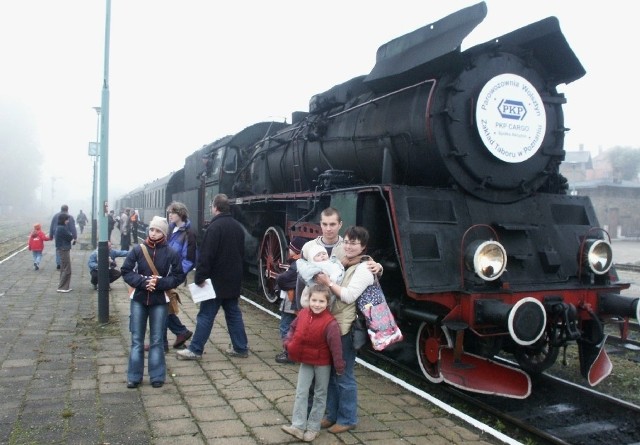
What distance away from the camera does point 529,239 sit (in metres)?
5.91

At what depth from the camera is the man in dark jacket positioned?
586 cm

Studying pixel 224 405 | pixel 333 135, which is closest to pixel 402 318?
pixel 224 405

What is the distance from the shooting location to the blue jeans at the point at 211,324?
5.89m

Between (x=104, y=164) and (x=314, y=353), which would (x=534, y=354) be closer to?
(x=314, y=353)

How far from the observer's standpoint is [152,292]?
503 centimetres

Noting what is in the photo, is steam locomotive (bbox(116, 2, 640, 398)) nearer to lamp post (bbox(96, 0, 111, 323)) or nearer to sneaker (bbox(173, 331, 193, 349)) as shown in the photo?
sneaker (bbox(173, 331, 193, 349))

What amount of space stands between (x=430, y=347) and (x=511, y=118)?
2.51 metres

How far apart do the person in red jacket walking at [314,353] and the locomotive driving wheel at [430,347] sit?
1.65 m

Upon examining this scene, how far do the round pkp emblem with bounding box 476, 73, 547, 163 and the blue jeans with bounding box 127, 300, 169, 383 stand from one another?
11.8 feet

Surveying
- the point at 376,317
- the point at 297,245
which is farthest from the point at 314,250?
the point at 297,245

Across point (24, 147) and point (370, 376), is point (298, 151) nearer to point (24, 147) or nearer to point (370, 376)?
point (370, 376)

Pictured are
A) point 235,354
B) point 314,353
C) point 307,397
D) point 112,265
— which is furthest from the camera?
point 112,265

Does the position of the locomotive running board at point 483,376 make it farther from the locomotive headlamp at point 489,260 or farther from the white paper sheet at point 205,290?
the white paper sheet at point 205,290

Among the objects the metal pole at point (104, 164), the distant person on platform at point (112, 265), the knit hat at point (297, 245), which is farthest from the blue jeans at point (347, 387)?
the metal pole at point (104, 164)
